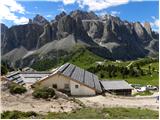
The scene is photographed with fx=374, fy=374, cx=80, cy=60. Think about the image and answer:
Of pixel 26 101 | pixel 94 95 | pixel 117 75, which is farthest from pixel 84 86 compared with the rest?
pixel 117 75

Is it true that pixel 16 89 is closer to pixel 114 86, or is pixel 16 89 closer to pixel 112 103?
pixel 112 103

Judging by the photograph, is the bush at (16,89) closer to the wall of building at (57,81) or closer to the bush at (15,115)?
the wall of building at (57,81)

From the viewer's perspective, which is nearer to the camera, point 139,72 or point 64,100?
point 64,100

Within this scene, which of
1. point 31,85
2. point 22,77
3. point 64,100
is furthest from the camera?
point 22,77

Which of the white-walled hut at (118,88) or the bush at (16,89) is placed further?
the white-walled hut at (118,88)

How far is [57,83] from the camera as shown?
38.9m

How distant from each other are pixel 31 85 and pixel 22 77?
8045 mm

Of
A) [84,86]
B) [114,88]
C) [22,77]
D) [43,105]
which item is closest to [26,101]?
[43,105]

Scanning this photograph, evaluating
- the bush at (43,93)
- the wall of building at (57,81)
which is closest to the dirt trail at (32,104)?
the bush at (43,93)

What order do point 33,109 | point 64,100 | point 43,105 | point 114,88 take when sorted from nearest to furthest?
point 33,109 < point 43,105 < point 64,100 < point 114,88

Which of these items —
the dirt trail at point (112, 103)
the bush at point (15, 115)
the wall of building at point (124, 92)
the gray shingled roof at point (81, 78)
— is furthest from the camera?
the wall of building at point (124, 92)

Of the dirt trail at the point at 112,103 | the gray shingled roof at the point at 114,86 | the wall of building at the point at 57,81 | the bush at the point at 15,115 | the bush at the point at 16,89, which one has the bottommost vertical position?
the dirt trail at the point at 112,103

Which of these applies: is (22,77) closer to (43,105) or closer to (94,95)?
(94,95)

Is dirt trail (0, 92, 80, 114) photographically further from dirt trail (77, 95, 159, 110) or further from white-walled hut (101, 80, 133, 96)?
white-walled hut (101, 80, 133, 96)
